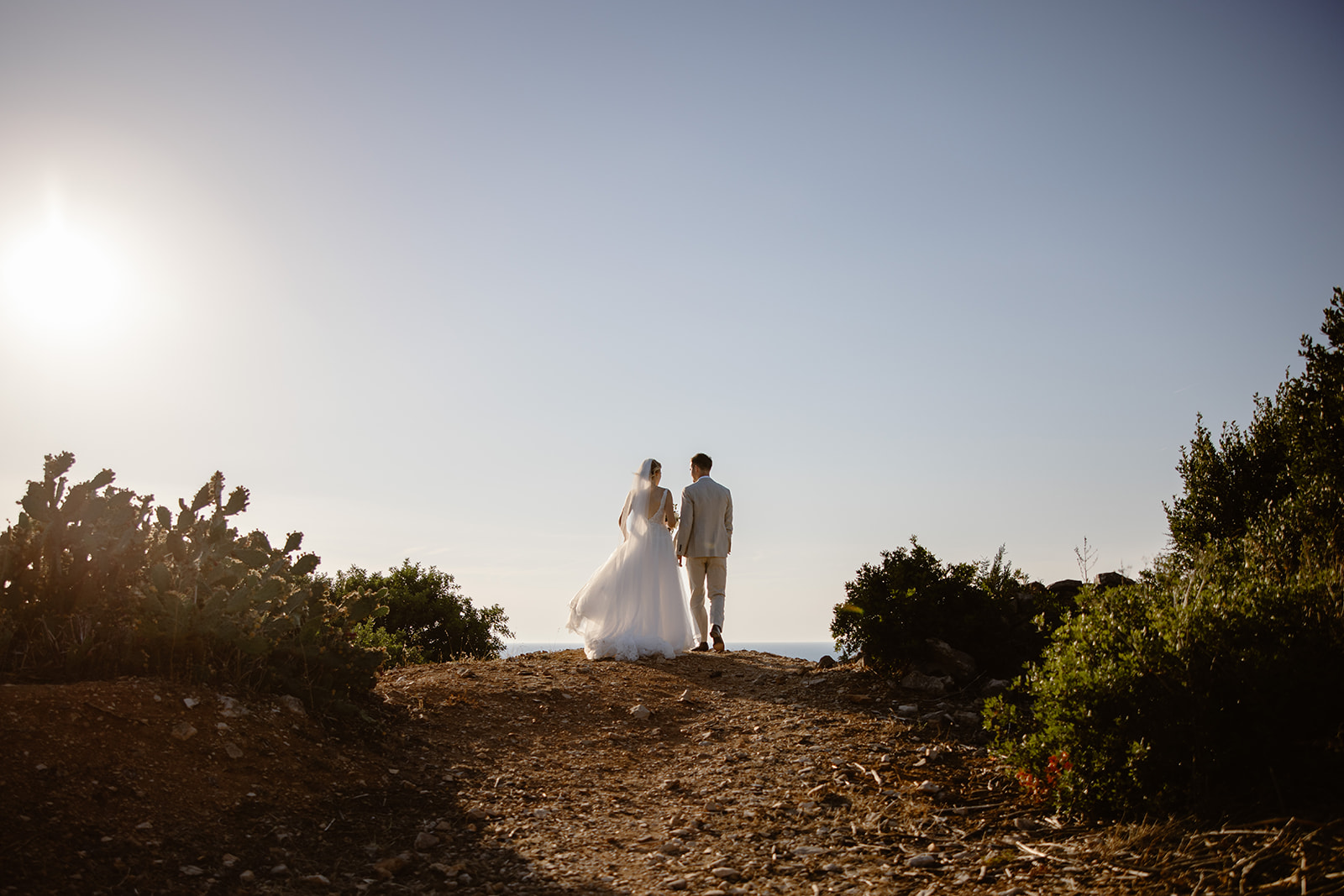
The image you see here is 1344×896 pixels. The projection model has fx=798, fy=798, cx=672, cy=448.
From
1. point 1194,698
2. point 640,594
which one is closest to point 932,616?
point 1194,698

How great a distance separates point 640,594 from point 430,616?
611 centimetres

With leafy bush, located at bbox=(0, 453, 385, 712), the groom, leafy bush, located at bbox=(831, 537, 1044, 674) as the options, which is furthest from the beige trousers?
leafy bush, located at bbox=(0, 453, 385, 712)

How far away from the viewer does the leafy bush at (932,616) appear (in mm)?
8750

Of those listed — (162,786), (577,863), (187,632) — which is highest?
(187,632)

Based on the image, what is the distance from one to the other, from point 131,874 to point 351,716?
9.04 ft

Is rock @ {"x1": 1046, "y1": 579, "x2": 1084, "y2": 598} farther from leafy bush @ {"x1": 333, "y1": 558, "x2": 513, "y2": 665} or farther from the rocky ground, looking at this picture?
leafy bush @ {"x1": 333, "y1": 558, "x2": 513, "y2": 665}

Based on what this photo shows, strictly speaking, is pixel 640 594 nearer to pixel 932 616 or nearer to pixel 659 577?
pixel 659 577

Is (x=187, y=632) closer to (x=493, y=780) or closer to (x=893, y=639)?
(x=493, y=780)

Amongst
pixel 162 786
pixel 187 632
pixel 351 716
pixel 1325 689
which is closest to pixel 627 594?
pixel 351 716

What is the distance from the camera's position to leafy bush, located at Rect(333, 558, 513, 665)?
16.1 m

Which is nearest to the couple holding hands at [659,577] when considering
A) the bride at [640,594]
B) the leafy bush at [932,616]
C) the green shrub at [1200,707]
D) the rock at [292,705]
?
the bride at [640,594]

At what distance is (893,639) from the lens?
8.88 meters

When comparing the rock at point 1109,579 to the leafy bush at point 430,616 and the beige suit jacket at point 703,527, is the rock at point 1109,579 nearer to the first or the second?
the beige suit jacket at point 703,527

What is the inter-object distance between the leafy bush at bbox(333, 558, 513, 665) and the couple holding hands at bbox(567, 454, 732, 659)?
4.75 meters
